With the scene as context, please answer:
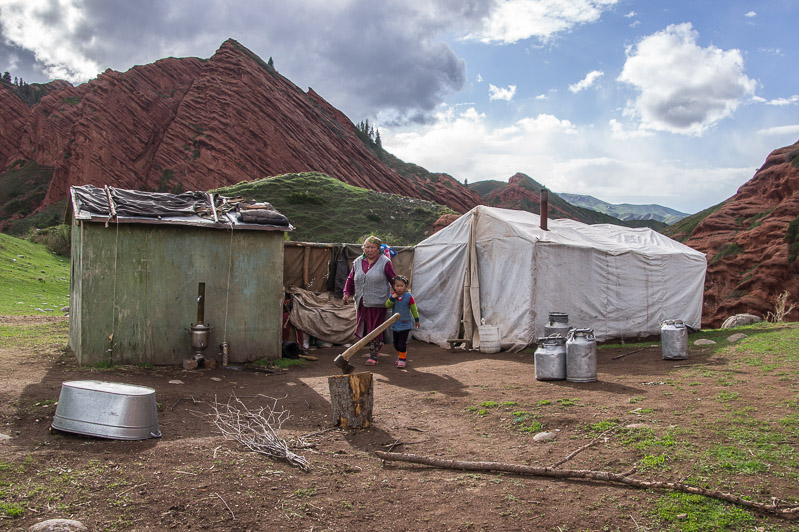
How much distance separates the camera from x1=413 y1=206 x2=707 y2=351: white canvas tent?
30.5 ft

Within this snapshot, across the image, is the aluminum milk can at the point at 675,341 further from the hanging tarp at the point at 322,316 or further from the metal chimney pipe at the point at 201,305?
the metal chimney pipe at the point at 201,305

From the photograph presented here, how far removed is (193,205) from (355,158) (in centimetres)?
5318

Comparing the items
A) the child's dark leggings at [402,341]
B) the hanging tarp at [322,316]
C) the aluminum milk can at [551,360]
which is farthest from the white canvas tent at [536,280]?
the aluminum milk can at [551,360]

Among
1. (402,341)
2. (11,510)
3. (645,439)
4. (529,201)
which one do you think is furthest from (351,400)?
(529,201)

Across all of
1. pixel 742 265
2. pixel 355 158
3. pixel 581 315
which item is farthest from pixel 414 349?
pixel 355 158

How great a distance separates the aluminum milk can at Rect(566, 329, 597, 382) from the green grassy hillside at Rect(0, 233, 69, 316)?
1275cm

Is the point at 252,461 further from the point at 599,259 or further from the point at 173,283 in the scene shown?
the point at 599,259

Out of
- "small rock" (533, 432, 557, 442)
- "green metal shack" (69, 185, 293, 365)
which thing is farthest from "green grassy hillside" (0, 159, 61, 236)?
"small rock" (533, 432, 557, 442)

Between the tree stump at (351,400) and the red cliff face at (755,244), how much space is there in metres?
19.2

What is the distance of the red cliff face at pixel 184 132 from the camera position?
47.8 meters

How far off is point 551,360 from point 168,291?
16.6 feet

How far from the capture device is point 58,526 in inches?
104

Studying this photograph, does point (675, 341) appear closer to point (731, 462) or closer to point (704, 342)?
point (704, 342)

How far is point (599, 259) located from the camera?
402 inches
